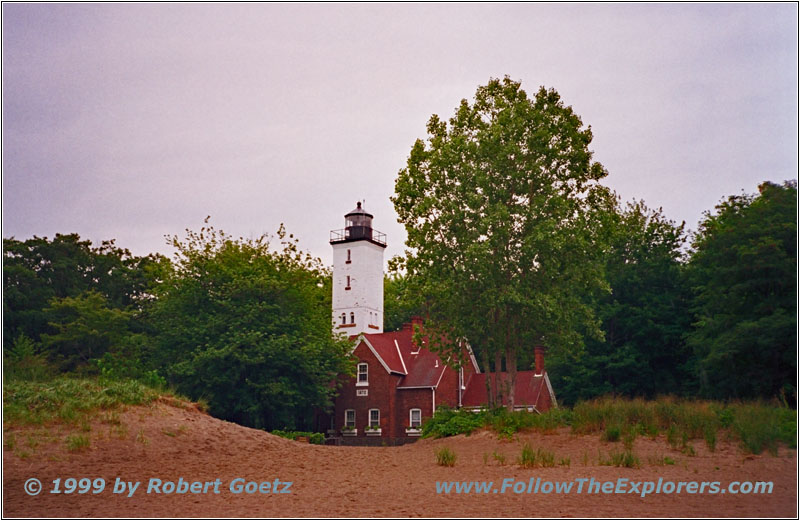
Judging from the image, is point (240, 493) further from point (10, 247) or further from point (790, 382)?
point (10, 247)

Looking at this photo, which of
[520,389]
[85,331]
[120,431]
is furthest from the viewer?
[520,389]

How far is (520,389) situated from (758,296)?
694 inches

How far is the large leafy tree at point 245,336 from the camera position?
3528 cm

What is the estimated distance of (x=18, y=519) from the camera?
10.9m

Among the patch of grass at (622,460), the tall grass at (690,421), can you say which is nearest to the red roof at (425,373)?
the tall grass at (690,421)

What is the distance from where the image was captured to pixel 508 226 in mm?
25812

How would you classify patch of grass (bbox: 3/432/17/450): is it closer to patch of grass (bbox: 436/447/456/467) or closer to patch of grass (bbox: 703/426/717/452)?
patch of grass (bbox: 436/447/456/467)

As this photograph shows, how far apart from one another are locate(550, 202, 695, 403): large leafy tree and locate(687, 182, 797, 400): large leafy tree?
10.5 metres

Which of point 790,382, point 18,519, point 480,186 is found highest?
point 480,186

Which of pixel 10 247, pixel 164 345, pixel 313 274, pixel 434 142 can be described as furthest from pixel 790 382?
pixel 10 247

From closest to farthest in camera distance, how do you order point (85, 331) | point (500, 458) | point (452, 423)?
point (500, 458), point (452, 423), point (85, 331)

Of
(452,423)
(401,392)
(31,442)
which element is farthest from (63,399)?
(401,392)

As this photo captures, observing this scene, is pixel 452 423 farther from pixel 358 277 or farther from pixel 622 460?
pixel 358 277

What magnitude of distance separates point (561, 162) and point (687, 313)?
20.2 meters
